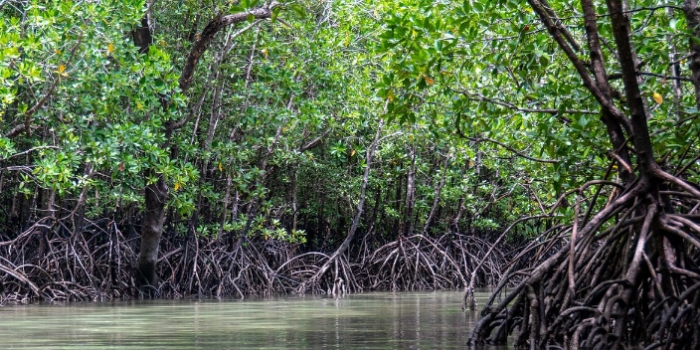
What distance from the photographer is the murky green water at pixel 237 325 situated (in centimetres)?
643

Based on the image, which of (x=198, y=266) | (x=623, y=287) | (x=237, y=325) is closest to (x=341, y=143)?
(x=198, y=266)

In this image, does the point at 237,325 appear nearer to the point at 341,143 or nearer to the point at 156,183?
the point at 156,183

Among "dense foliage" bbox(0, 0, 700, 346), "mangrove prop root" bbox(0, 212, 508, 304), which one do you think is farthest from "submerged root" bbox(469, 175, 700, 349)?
"mangrove prop root" bbox(0, 212, 508, 304)

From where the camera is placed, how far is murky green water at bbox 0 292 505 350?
643 centimetres

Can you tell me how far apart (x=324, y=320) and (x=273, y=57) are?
18.7 feet

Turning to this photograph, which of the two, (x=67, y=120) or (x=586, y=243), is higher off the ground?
(x=67, y=120)

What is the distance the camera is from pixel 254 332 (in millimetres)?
7387

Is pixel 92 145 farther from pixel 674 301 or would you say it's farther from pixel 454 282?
pixel 454 282

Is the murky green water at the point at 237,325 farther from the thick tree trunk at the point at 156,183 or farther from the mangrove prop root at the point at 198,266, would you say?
the thick tree trunk at the point at 156,183

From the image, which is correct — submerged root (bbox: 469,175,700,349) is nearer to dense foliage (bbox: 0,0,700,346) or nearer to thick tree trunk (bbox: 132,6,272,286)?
dense foliage (bbox: 0,0,700,346)

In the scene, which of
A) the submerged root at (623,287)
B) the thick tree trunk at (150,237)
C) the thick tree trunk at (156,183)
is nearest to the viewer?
the submerged root at (623,287)

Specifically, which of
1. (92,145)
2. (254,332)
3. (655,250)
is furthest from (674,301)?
(92,145)

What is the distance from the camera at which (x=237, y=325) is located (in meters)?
8.21

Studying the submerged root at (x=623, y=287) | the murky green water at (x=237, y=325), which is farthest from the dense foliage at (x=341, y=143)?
the murky green water at (x=237, y=325)
